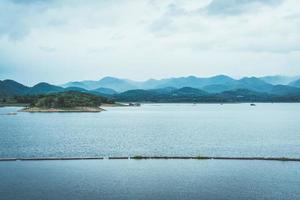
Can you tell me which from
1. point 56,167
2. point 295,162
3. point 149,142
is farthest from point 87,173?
point 149,142

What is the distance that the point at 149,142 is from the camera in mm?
73938

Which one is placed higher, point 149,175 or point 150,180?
point 149,175

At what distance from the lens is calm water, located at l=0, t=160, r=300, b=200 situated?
3425 cm

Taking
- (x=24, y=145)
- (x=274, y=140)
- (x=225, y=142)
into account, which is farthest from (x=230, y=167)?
(x=24, y=145)

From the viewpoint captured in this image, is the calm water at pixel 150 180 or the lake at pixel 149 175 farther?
the lake at pixel 149 175

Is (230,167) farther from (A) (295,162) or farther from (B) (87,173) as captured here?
(B) (87,173)

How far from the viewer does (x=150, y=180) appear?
40000mm

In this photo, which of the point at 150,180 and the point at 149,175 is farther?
the point at 149,175

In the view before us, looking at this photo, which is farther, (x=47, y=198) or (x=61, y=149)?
(x=61, y=149)

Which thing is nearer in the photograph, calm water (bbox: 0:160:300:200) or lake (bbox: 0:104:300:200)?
calm water (bbox: 0:160:300:200)

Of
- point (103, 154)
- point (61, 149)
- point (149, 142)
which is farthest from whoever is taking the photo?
point (149, 142)

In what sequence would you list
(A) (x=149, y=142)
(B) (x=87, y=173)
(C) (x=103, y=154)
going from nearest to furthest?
(B) (x=87, y=173)
(C) (x=103, y=154)
(A) (x=149, y=142)

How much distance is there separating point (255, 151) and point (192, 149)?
9.99 metres

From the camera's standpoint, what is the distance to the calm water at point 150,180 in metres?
34.2
